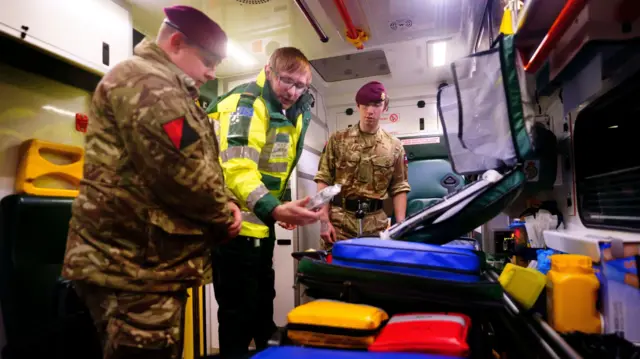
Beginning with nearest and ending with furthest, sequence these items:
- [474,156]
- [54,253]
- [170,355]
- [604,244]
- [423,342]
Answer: [423,342], [604,244], [170,355], [474,156], [54,253]

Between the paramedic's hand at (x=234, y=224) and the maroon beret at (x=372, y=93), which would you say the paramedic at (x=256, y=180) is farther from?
the maroon beret at (x=372, y=93)

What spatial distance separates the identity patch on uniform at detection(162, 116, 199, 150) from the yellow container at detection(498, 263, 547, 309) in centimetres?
106

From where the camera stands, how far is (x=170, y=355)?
1123 millimetres

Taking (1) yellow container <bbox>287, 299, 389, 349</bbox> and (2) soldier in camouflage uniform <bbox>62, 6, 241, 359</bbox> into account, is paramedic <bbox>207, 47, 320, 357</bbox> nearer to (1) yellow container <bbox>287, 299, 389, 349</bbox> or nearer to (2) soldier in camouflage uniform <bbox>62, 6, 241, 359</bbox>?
(2) soldier in camouflage uniform <bbox>62, 6, 241, 359</bbox>

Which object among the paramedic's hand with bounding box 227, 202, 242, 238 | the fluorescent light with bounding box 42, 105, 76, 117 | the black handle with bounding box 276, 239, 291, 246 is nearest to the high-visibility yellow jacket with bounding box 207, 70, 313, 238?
Result: the paramedic's hand with bounding box 227, 202, 242, 238

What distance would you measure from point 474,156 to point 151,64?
1293 millimetres

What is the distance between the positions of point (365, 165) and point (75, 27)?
6.21 feet

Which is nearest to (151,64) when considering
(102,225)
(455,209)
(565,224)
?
(102,225)

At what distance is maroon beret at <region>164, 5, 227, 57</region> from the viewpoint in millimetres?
1233

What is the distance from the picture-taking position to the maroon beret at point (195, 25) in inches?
48.6

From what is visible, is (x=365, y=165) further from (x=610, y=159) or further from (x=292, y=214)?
(x=610, y=159)

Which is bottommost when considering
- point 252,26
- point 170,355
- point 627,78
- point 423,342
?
point 170,355

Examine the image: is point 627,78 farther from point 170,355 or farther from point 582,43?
point 170,355

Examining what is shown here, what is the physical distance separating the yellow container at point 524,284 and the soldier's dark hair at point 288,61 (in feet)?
3.93
